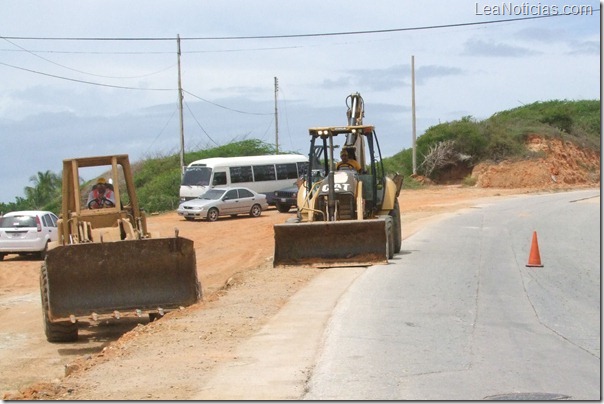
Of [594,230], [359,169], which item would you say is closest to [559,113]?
[594,230]

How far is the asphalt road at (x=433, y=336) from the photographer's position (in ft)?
30.2

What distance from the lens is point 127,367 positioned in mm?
10570

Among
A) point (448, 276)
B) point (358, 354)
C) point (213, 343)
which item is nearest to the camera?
point (358, 354)

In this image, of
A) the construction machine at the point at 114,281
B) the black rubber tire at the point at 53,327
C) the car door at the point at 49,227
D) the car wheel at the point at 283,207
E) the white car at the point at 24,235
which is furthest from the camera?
the car wheel at the point at 283,207

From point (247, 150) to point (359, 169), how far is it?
1761 inches

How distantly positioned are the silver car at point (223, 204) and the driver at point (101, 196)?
74.5ft

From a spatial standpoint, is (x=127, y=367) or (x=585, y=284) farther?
(x=585, y=284)

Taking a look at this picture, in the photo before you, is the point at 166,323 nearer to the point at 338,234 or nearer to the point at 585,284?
the point at 338,234

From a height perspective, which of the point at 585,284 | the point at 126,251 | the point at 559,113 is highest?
the point at 559,113

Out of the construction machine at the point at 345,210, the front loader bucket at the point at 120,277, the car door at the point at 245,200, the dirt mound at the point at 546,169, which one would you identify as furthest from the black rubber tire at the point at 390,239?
the dirt mound at the point at 546,169

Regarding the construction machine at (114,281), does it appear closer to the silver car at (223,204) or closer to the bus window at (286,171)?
the silver car at (223,204)

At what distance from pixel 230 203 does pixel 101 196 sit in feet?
78.3

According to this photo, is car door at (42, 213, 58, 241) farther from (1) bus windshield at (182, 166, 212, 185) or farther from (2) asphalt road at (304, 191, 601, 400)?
(1) bus windshield at (182, 166, 212, 185)

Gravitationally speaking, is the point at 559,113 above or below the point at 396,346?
above
